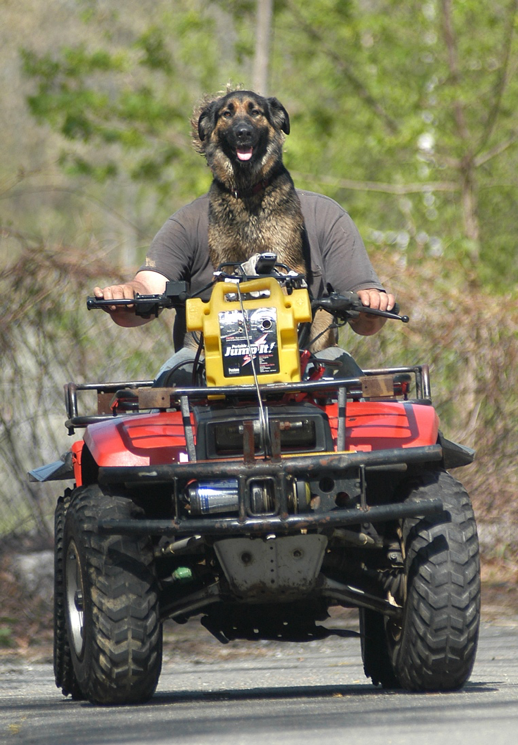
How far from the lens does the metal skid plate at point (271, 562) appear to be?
4.36m

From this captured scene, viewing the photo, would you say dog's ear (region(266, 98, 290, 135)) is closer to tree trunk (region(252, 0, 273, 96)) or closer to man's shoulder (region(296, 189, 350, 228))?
man's shoulder (region(296, 189, 350, 228))

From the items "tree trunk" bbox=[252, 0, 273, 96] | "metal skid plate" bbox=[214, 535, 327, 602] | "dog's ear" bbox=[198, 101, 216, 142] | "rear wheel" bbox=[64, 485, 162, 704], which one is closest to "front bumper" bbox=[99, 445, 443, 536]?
"metal skid plate" bbox=[214, 535, 327, 602]

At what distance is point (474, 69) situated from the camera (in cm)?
1525

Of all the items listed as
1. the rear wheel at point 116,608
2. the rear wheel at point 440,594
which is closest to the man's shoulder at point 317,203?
the rear wheel at point 440,594

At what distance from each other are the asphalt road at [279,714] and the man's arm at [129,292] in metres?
1.62

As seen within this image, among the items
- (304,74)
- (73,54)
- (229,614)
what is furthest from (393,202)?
(229,614)

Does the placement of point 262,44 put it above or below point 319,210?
above

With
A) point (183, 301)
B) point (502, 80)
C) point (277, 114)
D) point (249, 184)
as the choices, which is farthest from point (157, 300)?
point (502, 80)

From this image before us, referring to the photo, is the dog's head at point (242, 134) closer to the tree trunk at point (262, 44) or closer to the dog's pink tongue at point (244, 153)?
the dog's pink tongue at point (244, 153)

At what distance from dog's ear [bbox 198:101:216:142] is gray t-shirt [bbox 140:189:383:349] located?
0.64m

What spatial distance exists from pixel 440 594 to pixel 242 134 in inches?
116

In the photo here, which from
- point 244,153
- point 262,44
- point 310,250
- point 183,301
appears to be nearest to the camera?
point 183,301

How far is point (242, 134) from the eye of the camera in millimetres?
6344

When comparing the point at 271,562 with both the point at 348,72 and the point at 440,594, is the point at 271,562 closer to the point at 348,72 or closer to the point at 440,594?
the point at 440,594
